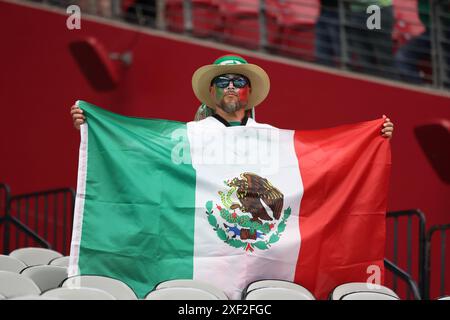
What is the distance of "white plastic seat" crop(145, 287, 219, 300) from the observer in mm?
4832

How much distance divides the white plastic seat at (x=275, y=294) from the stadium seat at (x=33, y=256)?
7.30ft

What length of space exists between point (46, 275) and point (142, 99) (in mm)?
4088

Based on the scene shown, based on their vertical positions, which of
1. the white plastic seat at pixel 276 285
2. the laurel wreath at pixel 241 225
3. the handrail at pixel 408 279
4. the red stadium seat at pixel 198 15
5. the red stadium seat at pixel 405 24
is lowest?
the handrail at pixel 408 279

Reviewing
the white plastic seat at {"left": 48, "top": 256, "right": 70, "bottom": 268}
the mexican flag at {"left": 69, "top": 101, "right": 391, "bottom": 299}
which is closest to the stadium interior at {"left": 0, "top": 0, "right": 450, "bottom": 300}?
the white plastic seat at {"left": 48, "top": 256, "right": 70, "bottom": 268}

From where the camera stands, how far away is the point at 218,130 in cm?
620

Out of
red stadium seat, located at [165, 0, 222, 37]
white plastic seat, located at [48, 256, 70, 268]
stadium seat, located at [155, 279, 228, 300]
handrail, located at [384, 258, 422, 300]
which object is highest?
red stadium seat, located at [165, 0, 222, 37]

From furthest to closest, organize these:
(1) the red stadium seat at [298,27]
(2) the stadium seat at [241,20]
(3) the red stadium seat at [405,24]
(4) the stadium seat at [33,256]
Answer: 1. (2) the stadium seat at [241,20]
2. (1) the red stadium seat at [298,27]
3. (3) the red stadium seat at [405,24]
4. (4) the stadium seat at [33,256]

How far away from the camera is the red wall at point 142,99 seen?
8555 mm

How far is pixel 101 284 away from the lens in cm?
→ 538

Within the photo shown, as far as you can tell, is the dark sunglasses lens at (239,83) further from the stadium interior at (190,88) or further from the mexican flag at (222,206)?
the stadium interior at (190,88)

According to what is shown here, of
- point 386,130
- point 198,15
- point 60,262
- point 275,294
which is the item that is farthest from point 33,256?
point 198,15

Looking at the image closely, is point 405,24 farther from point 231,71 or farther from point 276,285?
point 276,285

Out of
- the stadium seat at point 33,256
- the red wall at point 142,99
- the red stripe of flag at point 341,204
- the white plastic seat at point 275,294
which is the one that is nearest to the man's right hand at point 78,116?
the stadium seat at point 33,256

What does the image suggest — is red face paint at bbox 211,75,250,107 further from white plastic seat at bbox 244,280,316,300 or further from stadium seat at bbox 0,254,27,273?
stadium seat at bbox 0,254,27,273
